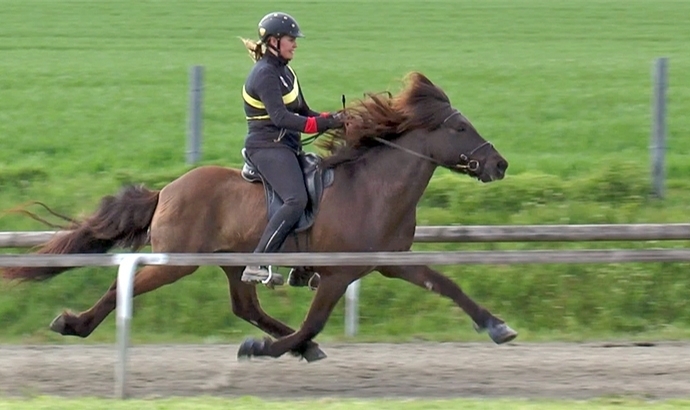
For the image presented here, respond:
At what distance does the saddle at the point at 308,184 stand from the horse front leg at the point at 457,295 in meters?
0.56

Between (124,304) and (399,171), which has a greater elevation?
(399,171)

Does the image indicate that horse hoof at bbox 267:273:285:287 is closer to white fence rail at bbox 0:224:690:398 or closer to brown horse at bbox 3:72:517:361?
brown horse at bbox 3:72:517:361

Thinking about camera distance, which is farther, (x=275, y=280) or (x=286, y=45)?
(x=286, y=45)

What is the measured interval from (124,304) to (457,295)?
7.06 feet

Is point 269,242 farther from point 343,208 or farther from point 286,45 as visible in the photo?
point 286,45

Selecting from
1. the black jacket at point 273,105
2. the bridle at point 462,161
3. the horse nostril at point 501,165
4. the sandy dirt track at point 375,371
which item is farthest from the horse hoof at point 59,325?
the horse nostril at point 501,165

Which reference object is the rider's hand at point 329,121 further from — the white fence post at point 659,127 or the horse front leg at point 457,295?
the white fence post at point 659,127

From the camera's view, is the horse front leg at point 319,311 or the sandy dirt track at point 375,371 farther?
the horse front leg at point 319,311

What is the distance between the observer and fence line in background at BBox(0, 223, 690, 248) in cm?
911

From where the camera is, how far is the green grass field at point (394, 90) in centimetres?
963

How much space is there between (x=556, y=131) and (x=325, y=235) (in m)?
7.15

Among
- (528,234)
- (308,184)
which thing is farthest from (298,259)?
(528,234)

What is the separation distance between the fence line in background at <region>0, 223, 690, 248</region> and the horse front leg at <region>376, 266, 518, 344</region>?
119 cm

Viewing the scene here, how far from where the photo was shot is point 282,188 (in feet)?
26.0
